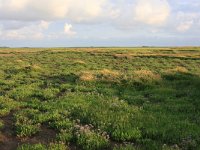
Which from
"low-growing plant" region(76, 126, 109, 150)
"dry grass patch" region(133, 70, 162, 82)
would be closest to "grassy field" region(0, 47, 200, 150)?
"low-growing plant" region(76, 126, 109, 150)

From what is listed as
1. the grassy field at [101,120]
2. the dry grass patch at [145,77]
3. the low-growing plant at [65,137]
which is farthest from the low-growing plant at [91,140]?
the dry grass patch at [145,77]

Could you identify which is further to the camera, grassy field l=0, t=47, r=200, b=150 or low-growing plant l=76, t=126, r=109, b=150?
grassy field l=0, t=47, r=200, b=150

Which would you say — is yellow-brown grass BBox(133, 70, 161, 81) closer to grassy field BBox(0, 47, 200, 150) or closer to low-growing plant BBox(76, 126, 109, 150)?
grassy field BBox(0, 47, 200, 150)

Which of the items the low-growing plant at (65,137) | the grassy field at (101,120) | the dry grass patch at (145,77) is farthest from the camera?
the dry grass patch at (145,77)

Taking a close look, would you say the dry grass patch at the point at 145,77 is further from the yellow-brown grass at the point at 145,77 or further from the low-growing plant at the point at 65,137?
the low-growing plant at the point at 65,137

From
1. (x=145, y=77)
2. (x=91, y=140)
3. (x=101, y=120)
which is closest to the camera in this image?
(x=91, y=140)

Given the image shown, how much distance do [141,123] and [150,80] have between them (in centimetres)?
1118

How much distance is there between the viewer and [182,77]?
25656mm

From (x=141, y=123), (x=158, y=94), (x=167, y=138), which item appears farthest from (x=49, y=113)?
(x=158, y=94)

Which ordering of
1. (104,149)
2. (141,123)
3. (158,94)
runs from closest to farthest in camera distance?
(104,149)
(141,123)
(158,94)

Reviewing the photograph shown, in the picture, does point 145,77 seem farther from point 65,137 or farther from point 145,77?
point 65,137

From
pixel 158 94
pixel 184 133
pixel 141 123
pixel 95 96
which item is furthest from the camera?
pixel 158 94

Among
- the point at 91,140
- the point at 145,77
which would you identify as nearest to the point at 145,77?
the point at 145,77

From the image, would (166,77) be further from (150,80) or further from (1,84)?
(1,84)
